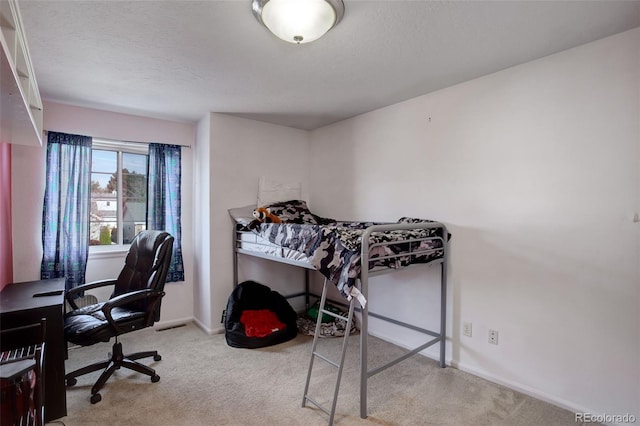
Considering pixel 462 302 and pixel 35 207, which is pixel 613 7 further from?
pixel 35 207

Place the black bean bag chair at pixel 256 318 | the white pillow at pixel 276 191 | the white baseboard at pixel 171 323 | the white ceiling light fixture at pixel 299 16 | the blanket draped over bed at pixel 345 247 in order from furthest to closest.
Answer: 1. the white pillow at pixel 276 191
2. the white baseboard at pixel 171 323
3. the black bean bag chair at pixel 256 318
4. the blanket draped over bed at pixel 345 247
5. the white ceiling light fixture at pixel 299 16

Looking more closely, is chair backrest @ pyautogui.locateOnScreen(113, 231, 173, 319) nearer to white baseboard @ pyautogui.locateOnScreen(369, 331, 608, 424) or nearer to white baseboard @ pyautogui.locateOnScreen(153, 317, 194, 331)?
white baseboard @ pyautogui.locateOnScreen(153, 317, 194, 331)

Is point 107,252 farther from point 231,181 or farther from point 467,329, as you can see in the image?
point 467,329

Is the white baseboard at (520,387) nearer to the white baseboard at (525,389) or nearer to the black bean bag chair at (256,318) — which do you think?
the white baseboard at (525,389)

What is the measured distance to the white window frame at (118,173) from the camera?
10.4 feet

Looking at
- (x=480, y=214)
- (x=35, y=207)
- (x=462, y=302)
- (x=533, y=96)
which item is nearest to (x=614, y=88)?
(x=533, y=96)

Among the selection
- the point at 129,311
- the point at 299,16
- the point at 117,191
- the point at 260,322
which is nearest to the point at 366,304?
the point at 299,16

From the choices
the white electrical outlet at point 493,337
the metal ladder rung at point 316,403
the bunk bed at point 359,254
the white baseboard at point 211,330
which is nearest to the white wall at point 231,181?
the white baseboard at point 211,330

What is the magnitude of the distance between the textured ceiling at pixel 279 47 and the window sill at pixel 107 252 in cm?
143

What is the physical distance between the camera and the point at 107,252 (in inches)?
125

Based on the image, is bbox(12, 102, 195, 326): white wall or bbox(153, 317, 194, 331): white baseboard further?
bbox(153, 317, 194, 331): white baseboard

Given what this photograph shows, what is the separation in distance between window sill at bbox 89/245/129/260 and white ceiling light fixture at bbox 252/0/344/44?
2.75m

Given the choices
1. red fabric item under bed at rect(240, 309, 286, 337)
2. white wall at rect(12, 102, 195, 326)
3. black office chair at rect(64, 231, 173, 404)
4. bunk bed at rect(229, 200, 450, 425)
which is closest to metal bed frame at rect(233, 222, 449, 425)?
bunk bed at rect(229, 200, 450, 425)

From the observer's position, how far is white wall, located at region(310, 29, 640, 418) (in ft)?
5.97
